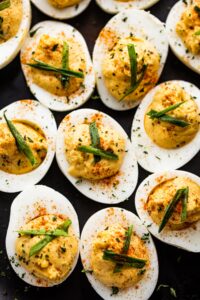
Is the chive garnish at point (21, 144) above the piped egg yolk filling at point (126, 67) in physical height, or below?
below

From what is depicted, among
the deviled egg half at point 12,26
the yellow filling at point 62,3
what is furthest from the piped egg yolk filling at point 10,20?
the yellow filling at point 62,3

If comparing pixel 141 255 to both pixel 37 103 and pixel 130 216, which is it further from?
pixel 37 103

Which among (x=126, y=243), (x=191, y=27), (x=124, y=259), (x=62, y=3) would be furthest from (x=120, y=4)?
(x=124, y=259)

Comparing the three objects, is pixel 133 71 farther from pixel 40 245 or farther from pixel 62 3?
pixel 40 245

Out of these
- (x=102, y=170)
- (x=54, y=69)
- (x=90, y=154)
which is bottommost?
(x=102, y=170)

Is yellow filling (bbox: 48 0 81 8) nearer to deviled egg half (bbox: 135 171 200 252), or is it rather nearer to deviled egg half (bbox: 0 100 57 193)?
deviled egg half (bbox: 0 100 57 193)

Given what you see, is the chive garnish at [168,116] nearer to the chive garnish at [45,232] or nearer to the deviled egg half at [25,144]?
the deviled egg half at [25,144]
